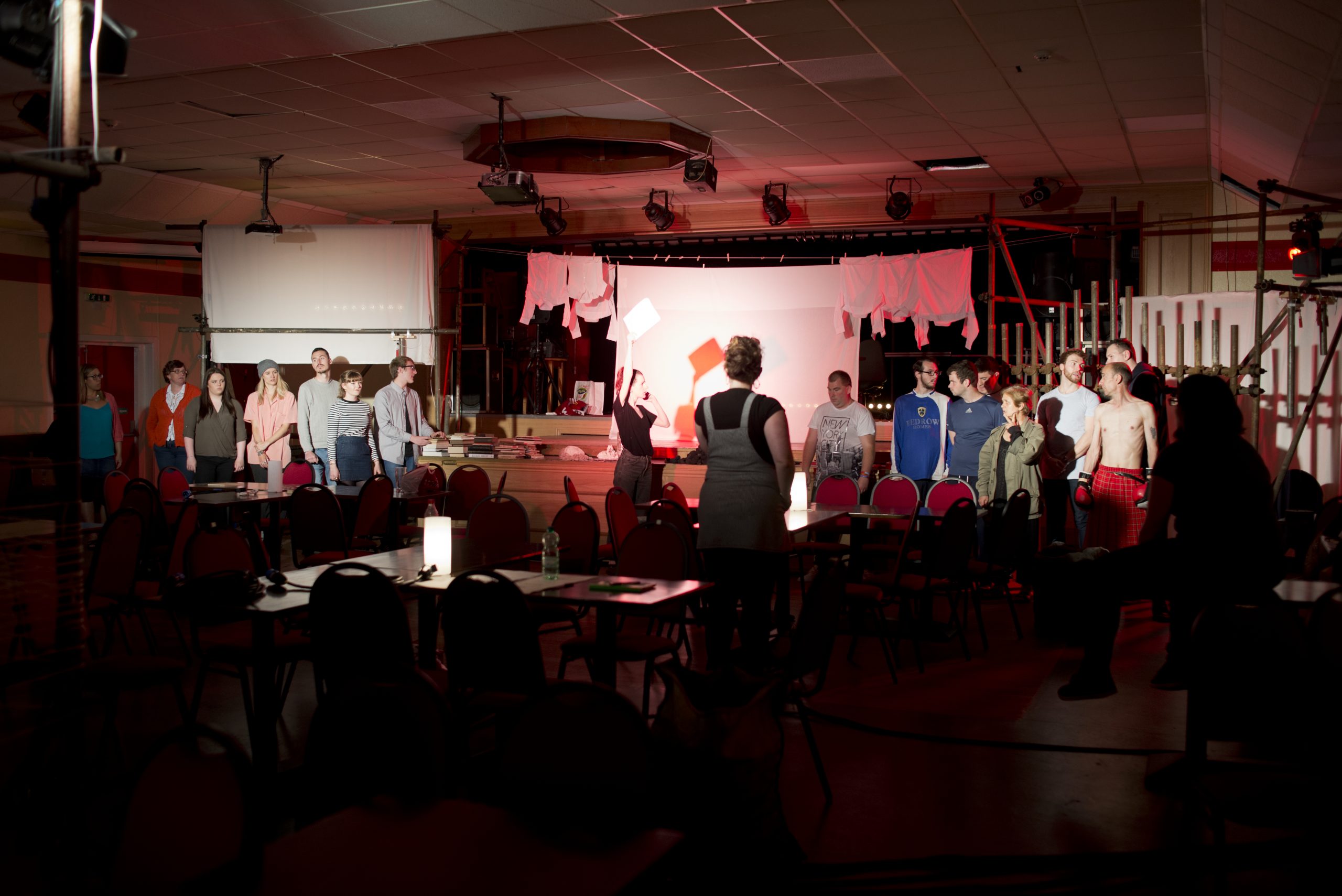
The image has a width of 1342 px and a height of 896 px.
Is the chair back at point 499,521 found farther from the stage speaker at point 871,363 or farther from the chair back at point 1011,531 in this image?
the stage speaker at point 871,363

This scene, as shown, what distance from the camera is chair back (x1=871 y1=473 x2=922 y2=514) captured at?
6863 mm

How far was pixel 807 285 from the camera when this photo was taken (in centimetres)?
991

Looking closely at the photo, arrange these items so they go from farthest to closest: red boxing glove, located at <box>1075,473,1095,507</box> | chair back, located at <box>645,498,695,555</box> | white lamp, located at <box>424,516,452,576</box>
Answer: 1. red boxing glove, located at <box>1075,473,1095,507</box>
2. chair back, located at <box>645,498,695,555</box>
3. white lamp, located at <box>424,516,452,576</box>

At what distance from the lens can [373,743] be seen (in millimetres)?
2053

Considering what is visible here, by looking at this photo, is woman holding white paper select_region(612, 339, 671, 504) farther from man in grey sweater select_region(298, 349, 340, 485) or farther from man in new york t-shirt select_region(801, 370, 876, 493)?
man in grey sweater select_region(298, 349, 340, 485)

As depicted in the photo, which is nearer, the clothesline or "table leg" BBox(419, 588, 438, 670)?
"table leg" BBox(419, 588, 438, 670)

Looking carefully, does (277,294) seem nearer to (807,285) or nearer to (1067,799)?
(807,285)

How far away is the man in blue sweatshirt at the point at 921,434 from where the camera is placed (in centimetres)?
781

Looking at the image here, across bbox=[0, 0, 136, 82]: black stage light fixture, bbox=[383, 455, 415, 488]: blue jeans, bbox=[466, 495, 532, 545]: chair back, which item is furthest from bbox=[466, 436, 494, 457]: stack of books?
bbox=[0, 0, 136, 82]: black stage light fixture

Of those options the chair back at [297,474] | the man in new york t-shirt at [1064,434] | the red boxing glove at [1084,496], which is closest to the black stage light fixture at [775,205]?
the man in new york t-shirt at [1064,434]

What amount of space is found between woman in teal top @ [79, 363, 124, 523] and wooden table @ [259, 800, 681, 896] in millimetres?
7875

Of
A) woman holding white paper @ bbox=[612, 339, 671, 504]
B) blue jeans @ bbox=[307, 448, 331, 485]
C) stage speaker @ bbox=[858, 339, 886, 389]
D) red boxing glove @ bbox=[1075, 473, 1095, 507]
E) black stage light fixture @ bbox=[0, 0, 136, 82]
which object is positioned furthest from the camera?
stage speaker @ bbox=[858, 339, 886, 389]

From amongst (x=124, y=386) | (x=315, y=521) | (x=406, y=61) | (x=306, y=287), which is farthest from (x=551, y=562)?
(x=124, y=386)

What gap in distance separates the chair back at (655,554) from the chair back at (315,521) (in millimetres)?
2259
